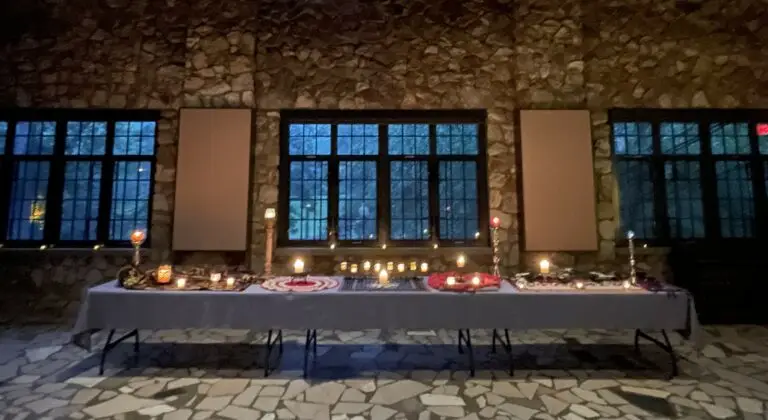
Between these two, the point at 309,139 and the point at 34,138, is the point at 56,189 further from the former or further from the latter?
the point at 309,139

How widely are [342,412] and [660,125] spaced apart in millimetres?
5554

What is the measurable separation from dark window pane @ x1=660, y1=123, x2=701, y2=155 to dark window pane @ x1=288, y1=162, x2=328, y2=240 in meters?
4.71

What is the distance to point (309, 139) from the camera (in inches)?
212

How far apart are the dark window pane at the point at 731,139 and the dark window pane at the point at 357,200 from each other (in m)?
4.76

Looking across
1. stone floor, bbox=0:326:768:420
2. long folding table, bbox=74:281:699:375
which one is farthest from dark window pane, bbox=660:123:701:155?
long folding table, bbox=74:281:699:375

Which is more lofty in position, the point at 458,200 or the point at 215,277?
the point at 458,200

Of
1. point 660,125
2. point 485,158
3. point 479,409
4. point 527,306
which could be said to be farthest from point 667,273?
point 479,409

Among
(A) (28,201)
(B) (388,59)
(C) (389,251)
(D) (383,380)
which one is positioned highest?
(B) (388,59)

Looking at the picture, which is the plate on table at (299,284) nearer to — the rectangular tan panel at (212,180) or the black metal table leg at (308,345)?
the black metal table leg at (308,345)

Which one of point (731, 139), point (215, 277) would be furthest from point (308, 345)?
point (731, 139)

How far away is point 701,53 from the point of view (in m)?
5.38

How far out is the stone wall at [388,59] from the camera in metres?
5.20

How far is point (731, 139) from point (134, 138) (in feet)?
27.1

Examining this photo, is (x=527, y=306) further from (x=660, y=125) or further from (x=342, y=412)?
(x=660, y=125)
